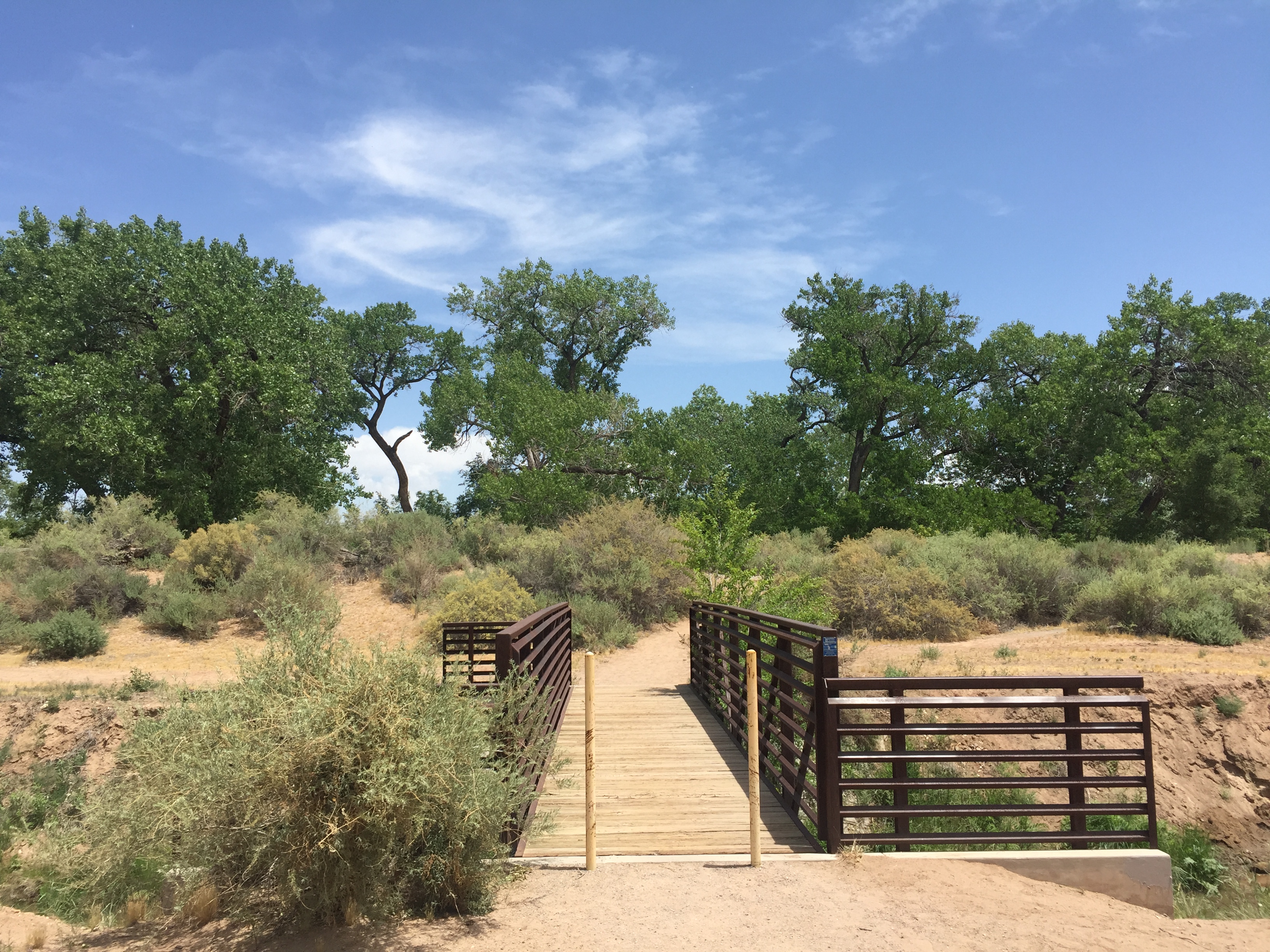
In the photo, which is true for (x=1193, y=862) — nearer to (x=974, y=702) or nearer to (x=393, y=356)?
(x=974, y=702)

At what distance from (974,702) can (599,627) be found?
1516 cm

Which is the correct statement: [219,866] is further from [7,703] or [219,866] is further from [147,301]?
[147,301]

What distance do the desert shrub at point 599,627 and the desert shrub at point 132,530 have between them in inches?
537

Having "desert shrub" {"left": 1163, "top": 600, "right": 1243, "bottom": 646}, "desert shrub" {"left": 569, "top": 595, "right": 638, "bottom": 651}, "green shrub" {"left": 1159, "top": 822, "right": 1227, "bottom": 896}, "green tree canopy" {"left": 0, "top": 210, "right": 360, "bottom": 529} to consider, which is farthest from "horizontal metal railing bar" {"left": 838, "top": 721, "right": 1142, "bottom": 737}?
"green tree canopy" {"left": 0, "top": 210, "right": 360, "bottom": 529}

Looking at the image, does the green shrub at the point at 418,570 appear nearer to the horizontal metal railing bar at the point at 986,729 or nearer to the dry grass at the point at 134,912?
the dry grass at the point at 134,912

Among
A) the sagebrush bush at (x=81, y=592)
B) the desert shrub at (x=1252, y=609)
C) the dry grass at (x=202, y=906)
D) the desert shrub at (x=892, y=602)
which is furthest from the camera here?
the sagebrush bush at (x=81, y=592)

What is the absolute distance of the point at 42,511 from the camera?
105 ft

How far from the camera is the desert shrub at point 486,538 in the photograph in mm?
26859

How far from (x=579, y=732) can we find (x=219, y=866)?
5325 millimetres

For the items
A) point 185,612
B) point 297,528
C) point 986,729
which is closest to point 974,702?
point 986,729

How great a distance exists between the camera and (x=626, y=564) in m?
23.4

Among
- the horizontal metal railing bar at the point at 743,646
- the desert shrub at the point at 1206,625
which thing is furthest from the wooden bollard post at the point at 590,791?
the desert shrub at the point at 1206,625

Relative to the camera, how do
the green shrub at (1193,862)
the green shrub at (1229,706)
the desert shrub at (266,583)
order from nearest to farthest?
the green shrub at (1193,862), the green shrub at (1229,706), the desert shrub at (266,583)

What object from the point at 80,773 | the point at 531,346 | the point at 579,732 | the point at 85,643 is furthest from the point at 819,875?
the point at 531,346
